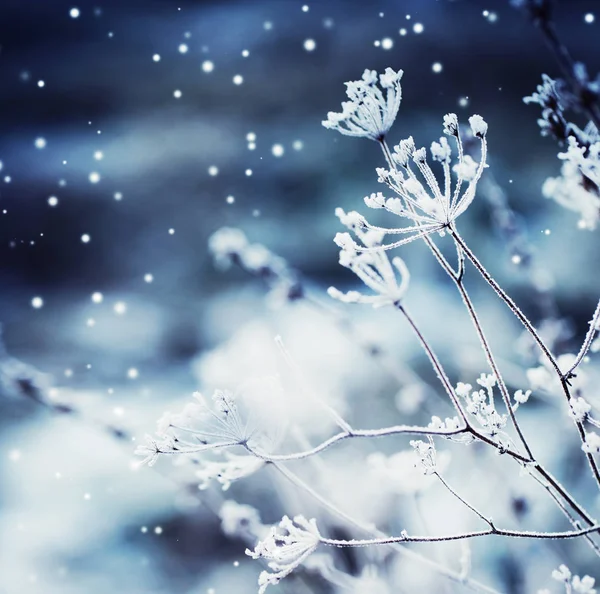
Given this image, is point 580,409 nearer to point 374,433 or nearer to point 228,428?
point 374,433

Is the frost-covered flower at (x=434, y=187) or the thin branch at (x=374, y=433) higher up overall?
the frost-covered flower at (x=434, y=187)

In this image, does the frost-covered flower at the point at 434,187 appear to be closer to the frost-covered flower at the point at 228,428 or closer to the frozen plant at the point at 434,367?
the frozen plant at the point at 434,367

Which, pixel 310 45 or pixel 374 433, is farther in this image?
pixel 310 45

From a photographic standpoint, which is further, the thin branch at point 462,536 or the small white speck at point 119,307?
the small white speck at point 119,307

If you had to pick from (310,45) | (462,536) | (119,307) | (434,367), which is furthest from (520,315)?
(119,307)

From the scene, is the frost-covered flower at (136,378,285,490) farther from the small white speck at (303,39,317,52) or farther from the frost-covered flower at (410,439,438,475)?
the small white speck at (303,39,317,52)

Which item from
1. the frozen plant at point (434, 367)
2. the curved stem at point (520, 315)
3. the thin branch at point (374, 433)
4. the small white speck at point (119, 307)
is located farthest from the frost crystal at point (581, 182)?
the small white speck at point (119, 307)

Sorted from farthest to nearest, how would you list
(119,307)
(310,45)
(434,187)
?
1. (119,307)
2. (310,45)
3. (434,187)

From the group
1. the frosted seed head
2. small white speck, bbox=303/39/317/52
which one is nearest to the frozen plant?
the frosted seed head
